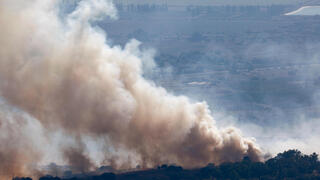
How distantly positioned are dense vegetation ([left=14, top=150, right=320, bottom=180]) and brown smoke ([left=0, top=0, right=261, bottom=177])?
117 inches

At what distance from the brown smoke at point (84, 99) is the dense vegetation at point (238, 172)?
297cm

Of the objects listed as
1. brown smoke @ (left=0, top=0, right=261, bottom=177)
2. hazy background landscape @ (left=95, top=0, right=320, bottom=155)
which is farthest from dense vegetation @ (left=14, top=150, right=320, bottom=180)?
hazy background landscape @ (left=95, top=0, right=320, bottom=155)

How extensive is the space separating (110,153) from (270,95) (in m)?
58.9

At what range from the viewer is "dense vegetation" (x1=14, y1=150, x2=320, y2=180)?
7712 centimetres

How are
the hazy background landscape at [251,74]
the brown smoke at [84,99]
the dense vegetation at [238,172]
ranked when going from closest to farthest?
the dense vegetation at [238,172], the brown smoke at [84,99], the hazy background landscape at [251,74]

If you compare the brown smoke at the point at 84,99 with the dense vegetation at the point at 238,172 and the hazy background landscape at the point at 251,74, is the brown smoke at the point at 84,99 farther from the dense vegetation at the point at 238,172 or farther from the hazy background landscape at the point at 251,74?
the hazy background landscape at the point at 251,74

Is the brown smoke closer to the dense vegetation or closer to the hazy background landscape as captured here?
the dense vegetation

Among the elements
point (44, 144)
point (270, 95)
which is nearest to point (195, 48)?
point (270, 95)

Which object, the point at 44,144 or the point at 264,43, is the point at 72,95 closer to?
the point at 44,144

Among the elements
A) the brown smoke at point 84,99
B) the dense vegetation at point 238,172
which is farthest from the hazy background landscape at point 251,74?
the brown smoke at point 84,99

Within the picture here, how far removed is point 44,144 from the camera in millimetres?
85188

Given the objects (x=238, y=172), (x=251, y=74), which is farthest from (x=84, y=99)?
(x=251, y=74)

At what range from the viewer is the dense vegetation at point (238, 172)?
77125 millimetres

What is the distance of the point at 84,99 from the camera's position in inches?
3083
